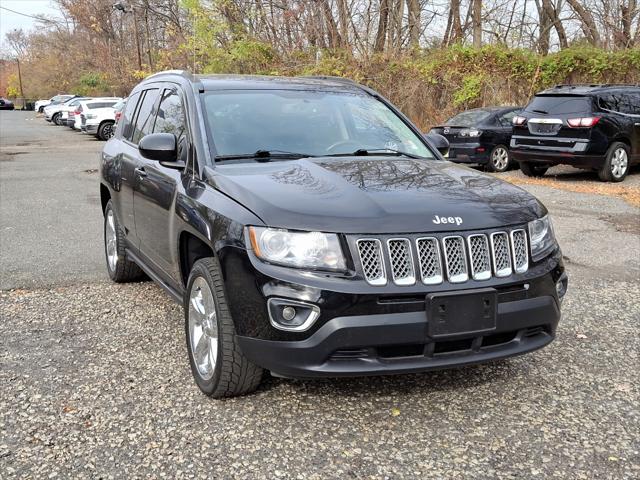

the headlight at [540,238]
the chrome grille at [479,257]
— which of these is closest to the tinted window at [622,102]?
the headlight at [540,238]

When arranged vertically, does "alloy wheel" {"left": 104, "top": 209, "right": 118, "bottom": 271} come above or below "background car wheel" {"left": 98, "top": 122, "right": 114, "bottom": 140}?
below

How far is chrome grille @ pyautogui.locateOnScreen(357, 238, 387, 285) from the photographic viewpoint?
302 cm

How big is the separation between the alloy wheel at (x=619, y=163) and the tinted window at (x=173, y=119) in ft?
34.3

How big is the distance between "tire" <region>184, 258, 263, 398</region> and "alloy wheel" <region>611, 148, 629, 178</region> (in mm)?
11249

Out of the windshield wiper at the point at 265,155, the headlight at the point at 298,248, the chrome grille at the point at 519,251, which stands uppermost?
the windshield wiper at the point at 265,155

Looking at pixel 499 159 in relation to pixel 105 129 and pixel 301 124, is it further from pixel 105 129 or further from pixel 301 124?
pixel 105 129

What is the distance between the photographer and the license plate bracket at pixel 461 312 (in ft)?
9.90

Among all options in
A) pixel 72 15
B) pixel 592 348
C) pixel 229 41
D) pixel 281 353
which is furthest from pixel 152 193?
pixel 72 15

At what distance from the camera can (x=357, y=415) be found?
11.1ft

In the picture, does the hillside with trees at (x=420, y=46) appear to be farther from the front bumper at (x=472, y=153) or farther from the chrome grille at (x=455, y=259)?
the chrome grille at (x=455, y=259)

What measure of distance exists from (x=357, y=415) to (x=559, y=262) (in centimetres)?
135

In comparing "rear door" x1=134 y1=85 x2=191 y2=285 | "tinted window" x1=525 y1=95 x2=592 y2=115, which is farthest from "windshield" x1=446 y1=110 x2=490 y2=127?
"rear door" x1=134 y1=85 x2=191 y2=285

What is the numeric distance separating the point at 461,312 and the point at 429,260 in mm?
277

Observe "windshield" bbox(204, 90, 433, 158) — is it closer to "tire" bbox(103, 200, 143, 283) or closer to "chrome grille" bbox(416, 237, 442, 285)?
"chrome grille" bbox(416, 237, 442, 285)
